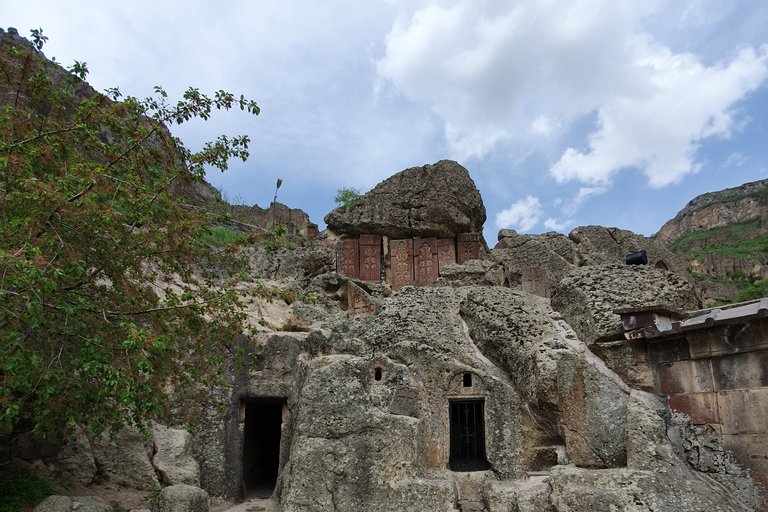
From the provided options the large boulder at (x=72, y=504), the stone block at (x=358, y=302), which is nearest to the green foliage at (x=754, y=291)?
the stone block at (x=358, y=302)

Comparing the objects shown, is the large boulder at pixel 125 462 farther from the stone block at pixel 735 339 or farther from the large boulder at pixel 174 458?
the stone block at pixel 735 339

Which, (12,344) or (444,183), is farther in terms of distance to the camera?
(444,183)

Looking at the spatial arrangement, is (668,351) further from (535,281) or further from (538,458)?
(535,281)

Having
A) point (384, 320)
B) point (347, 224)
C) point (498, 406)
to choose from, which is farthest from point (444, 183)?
point (498, 406)

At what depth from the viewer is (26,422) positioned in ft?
26.0

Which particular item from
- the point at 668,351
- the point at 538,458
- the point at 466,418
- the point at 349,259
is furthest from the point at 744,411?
the point at 349,259

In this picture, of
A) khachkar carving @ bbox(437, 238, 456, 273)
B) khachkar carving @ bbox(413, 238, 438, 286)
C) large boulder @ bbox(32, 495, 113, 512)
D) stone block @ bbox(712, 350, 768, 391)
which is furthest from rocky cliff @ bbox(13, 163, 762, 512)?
khachkar carving @ bbox(437, 238, 456, 273)

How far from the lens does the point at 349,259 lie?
55.9ft

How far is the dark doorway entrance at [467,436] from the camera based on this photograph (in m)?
9.05

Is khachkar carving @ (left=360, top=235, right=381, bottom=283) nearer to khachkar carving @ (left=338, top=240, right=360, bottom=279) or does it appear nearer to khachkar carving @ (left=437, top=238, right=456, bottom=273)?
khachkar carving @ (left=338, top=240, right=360, bottom=279)

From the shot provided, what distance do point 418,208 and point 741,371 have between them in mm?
11928

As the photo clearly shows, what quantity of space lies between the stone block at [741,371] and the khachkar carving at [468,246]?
10894mm

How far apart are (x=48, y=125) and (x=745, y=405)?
32.0 feet

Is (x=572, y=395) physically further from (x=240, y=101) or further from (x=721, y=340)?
(x=240, y=101)
